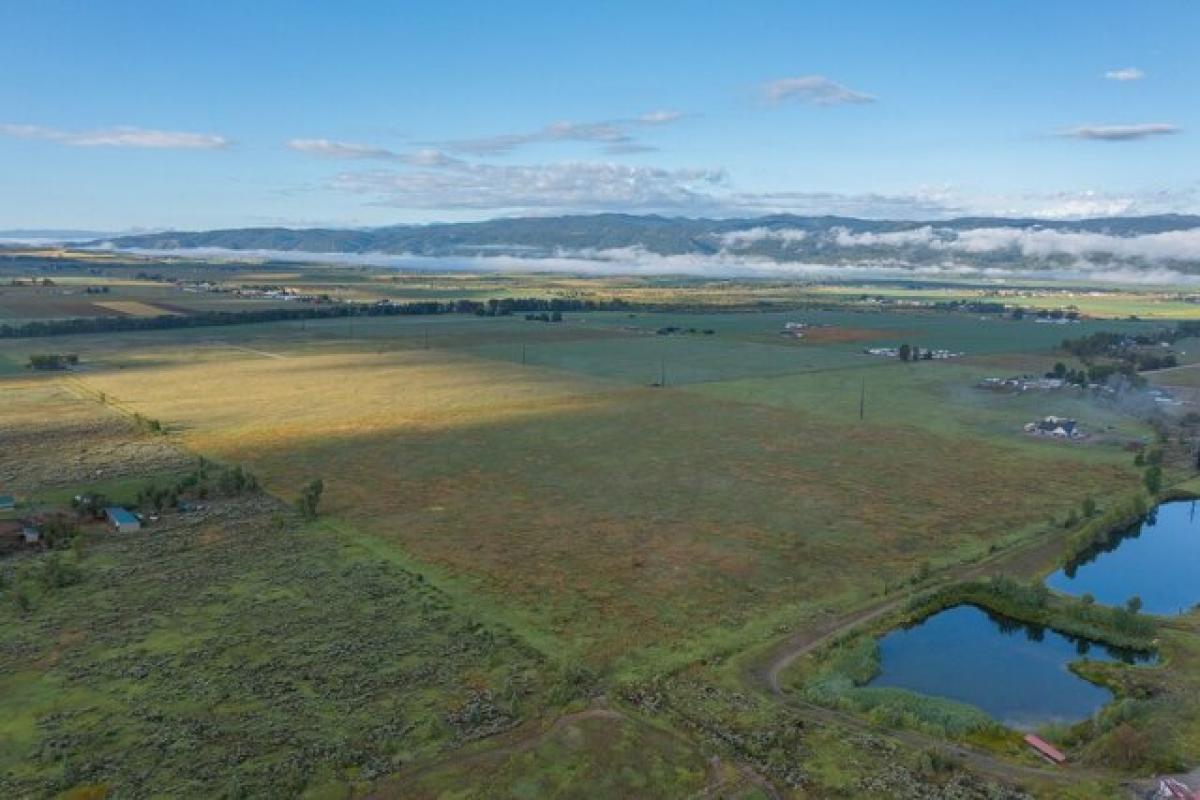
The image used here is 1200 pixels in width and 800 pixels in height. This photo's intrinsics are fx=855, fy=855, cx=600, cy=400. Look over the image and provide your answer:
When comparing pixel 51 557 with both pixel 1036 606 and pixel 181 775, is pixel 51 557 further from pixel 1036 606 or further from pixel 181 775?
pixel 1036 606

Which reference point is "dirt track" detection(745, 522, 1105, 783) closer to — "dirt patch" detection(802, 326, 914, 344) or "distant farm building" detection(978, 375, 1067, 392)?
"distant farm building" detection(978, 375, 1067, 392)

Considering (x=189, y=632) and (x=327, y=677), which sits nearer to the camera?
(x=327, y=677)

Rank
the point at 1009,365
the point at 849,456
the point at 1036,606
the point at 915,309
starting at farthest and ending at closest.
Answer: the point at 915,309, the point at 1009,365, the point at 849,456, the point at 1036,606

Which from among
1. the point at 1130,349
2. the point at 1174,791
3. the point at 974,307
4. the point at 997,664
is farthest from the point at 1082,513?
the point at 974,307

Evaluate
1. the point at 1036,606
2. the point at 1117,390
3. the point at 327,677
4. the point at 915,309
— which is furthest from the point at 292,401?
the point at 915,309

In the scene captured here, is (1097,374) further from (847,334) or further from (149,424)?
(149,424)

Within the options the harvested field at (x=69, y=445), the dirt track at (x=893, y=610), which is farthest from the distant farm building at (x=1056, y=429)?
the harvested field at (x=69, y=445)
